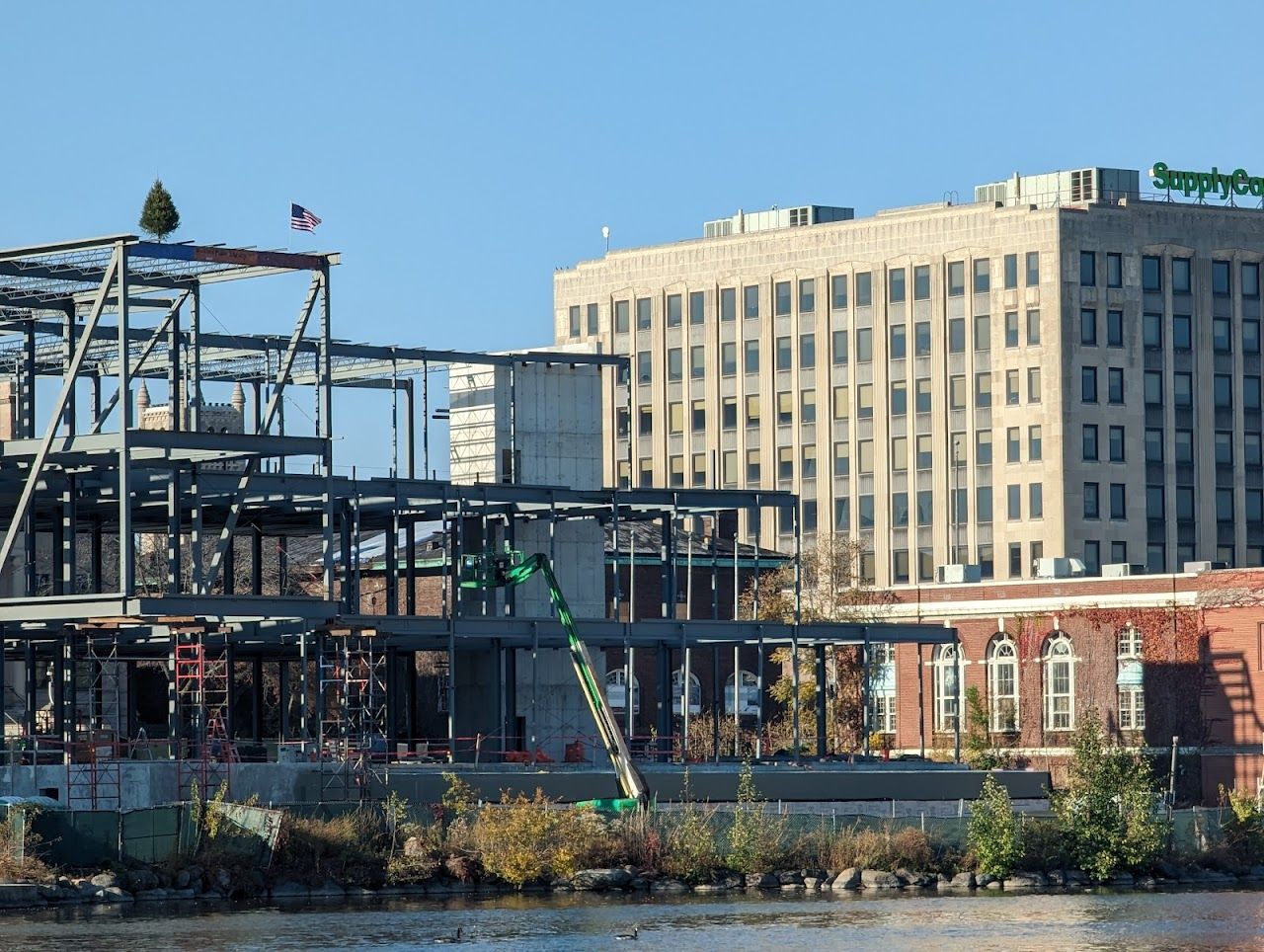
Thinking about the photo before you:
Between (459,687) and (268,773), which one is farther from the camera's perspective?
(459,687)

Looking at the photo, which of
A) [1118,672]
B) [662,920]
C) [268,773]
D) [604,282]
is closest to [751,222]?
[604,282]

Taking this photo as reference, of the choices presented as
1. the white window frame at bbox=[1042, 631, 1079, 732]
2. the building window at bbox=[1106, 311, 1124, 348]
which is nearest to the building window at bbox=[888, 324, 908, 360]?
the building window at bbox=[1106, 311, 1124, 348]

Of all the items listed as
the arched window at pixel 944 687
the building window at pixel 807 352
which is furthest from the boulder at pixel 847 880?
the building window at pixel 807 352

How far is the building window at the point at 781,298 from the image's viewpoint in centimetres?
15762

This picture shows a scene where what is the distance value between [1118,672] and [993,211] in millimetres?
52196

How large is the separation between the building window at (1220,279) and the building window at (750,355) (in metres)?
26.9

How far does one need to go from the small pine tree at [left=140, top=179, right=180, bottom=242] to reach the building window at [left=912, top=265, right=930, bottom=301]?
279 ft

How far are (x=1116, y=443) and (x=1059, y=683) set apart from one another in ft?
152

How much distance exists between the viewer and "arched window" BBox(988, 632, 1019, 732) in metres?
105

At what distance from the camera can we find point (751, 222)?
6457 inches

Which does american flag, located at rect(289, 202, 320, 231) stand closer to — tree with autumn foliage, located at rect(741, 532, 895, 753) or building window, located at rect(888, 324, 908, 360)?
tree with autumn foliage, located at rect(741, 532, 895, 753)

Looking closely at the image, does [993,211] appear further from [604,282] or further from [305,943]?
[305,943]

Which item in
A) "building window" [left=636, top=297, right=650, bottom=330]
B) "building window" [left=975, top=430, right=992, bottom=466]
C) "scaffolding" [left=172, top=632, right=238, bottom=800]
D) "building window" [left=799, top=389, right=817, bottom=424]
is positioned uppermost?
"building window" [left=636, top=297, right=650, bottom=330]

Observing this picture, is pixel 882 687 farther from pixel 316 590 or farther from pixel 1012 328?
pixel 1012 328
